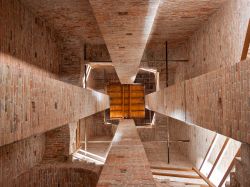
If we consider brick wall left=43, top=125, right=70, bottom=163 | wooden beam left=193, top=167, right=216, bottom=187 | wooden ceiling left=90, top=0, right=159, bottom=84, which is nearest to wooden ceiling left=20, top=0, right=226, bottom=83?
wooden ceiling left=90, top=0, right=159, bottom=84

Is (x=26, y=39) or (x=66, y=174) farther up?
(x=26, y=39)

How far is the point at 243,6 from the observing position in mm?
6098

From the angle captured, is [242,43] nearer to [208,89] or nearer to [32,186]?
[208,89]

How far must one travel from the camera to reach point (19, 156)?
25.4 ft

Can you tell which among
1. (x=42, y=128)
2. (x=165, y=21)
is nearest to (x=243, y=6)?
(x=165, y=21)

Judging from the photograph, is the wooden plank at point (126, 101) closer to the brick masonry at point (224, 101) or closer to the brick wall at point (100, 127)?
the brick wall at point (100, 127)

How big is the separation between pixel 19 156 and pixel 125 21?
18.2 ft

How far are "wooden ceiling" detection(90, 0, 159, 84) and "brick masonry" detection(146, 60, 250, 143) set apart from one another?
3.36 ft

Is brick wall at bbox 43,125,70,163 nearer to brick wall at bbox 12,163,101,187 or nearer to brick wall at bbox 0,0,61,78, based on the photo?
brick wall at bbox 12,163,101,187

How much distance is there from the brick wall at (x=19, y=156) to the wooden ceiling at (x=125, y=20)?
3384 mm

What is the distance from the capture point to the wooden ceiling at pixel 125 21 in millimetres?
3225

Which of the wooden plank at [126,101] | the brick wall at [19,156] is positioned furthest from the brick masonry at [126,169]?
the wooden plank at [126,101]

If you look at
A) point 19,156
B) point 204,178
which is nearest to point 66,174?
point 19,156

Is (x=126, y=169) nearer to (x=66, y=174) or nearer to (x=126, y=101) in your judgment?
(x=66, y=174)
